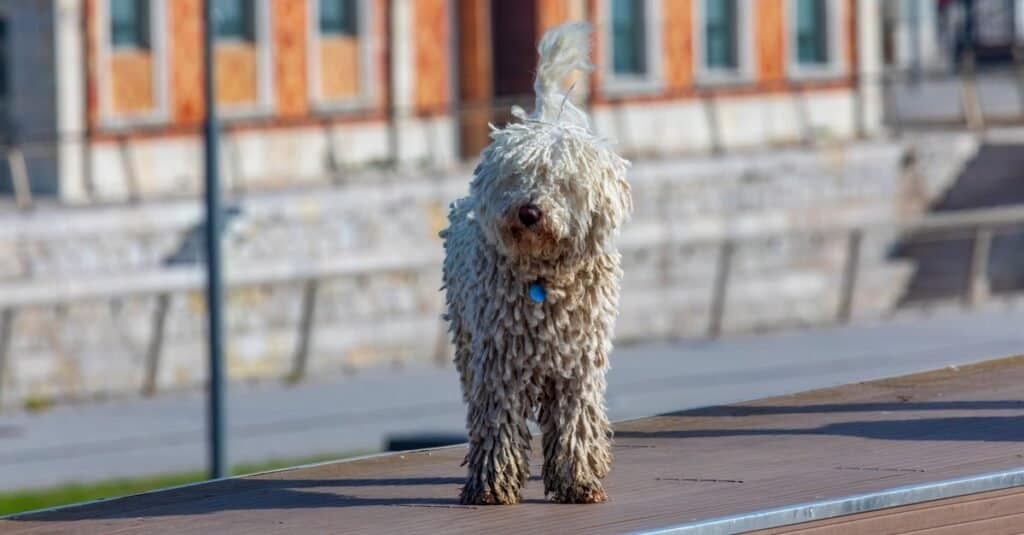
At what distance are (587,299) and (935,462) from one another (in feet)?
5.75

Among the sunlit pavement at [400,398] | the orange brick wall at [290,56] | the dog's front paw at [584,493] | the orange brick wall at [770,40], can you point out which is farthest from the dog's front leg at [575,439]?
the orange brick wall at [770,40]

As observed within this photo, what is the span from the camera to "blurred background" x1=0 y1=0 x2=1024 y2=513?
860 inches

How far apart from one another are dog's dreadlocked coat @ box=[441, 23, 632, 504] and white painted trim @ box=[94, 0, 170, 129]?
22.0 metres

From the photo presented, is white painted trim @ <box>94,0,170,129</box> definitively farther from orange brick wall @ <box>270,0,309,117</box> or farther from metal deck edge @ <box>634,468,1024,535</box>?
metal deck edge @ <box>634,468,1024,535</box>

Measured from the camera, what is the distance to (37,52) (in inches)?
1159

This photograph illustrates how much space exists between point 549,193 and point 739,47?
3011 centimetres

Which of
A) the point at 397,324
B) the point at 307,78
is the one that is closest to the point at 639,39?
the point at 307,78

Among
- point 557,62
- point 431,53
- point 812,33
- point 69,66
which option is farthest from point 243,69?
point 557,62

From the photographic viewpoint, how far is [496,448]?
814 cm

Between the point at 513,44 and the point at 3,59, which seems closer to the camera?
the point at 3,59

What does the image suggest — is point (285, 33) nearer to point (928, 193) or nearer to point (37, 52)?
point (37, 52)

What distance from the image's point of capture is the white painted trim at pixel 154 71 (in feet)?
97.0

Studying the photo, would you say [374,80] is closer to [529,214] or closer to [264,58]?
[264,58]

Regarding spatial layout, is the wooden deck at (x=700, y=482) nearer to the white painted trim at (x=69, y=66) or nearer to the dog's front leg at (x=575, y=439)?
the dog's front leg at (x=575, y=439)
